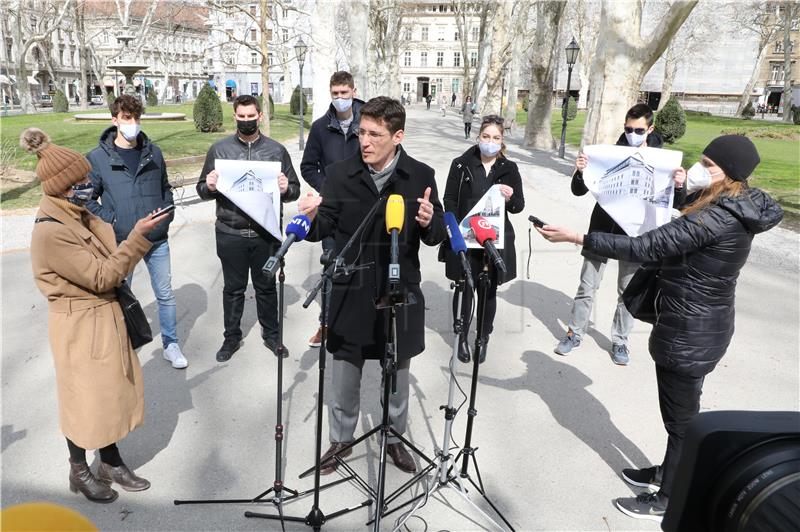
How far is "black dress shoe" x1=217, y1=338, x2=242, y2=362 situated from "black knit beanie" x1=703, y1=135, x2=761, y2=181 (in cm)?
421

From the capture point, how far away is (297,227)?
2.69m

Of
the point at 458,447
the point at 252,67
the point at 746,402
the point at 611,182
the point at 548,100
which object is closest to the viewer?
the point at 458,447

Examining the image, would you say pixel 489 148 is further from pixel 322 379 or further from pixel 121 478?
pixel 121 478

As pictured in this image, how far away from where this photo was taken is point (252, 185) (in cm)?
458

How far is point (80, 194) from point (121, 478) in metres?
1.72

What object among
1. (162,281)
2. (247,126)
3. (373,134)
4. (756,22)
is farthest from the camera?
(756,22)

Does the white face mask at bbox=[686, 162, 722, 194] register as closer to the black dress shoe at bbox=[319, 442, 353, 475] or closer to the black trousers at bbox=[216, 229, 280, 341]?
the black dress shoe at bbox=[319, 442, 353, 475]

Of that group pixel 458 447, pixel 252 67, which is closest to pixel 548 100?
pixel 458 447

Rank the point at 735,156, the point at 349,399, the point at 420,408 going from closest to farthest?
the point at 735,156
the point at 349,399
the point at 420,408

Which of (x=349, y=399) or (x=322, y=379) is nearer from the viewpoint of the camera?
(x=322, y=379)

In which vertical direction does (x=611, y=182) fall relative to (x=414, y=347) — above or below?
above

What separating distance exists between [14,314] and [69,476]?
342cm

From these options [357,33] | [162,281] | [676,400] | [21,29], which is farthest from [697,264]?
[21,29]

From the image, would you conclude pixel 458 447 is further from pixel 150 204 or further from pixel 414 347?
pixel 150 204
